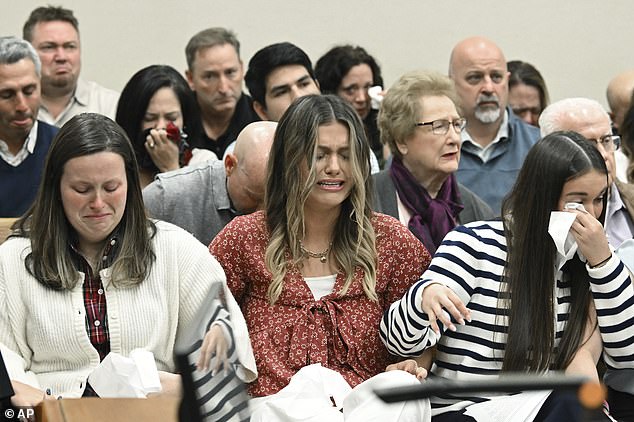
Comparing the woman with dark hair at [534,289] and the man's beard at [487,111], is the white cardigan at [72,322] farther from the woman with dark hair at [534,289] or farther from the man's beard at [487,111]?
the man's beard at [487,111]

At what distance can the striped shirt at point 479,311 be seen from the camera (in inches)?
116

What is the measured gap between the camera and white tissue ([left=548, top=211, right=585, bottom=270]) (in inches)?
115

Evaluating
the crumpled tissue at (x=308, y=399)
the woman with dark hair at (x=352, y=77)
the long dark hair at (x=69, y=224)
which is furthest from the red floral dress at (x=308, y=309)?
the woman with dark hair at (x=352, y=77)

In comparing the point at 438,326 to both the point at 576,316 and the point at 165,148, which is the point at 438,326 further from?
the point at 165,148

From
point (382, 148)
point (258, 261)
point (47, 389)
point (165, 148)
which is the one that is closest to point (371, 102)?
point (382, 148)

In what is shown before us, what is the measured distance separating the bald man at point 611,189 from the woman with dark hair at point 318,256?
61 cm

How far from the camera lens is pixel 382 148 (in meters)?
4.81

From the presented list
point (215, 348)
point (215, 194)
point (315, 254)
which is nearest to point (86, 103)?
point (215, 194)

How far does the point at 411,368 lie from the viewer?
9.62ft

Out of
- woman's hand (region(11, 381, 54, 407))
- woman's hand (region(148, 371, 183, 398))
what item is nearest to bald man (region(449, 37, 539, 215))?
woman's hand (region(148, 371, 183, 398))

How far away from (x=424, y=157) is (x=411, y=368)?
1.02 metres

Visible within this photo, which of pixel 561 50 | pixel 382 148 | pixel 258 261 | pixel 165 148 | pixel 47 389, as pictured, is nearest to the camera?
pixel 47 389

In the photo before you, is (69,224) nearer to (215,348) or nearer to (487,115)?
(215,348)

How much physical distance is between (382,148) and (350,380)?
193 cm
